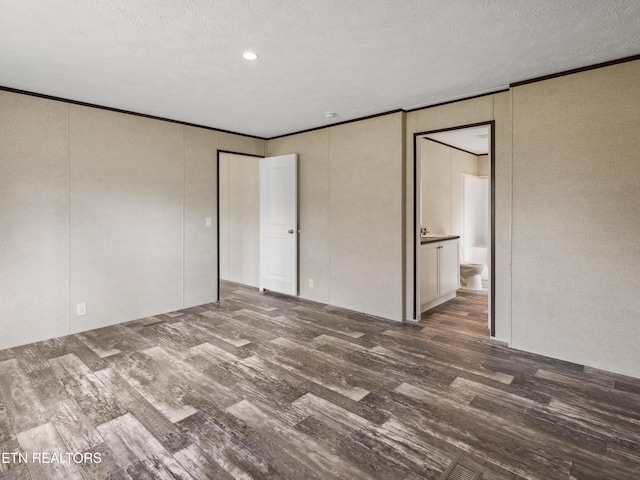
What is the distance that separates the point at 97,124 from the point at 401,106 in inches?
138

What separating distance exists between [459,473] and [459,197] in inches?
217

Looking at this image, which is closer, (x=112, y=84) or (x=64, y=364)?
(x=64, y=364)

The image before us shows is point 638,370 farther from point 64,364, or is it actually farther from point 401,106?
point 64,364

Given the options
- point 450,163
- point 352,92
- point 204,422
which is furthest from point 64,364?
point 450,163

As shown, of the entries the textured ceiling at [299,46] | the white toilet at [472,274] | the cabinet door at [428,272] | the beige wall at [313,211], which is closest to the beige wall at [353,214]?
the beige wall at [313,211]

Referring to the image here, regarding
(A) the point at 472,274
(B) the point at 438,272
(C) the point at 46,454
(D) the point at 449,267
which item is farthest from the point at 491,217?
(C) the point at 46,454

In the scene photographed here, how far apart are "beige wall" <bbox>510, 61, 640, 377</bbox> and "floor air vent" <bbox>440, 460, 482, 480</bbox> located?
6.39 feet

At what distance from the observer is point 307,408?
2365 mm

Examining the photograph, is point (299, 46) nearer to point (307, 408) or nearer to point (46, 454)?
point (307, 408)

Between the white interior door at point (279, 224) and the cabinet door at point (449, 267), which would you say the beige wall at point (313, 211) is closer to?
the white interior door at point (279, 224)

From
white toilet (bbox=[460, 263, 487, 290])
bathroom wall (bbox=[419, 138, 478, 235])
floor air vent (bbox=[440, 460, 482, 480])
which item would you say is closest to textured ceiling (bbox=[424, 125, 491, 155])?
bathroom wall (bbox=[419, 138, 478, 235])

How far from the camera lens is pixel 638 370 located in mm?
2771

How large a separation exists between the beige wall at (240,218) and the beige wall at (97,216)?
1104 millimetres

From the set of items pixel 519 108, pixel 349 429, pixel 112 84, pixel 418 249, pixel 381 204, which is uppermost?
pixel 112 84
